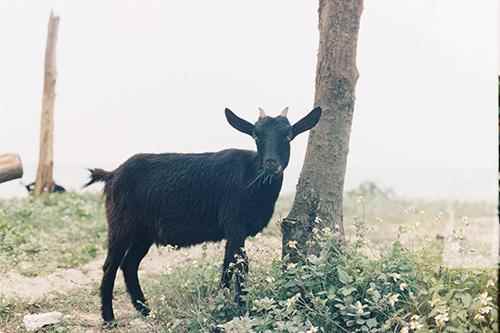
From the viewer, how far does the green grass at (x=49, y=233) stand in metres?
9.17

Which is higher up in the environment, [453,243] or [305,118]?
[305,118]

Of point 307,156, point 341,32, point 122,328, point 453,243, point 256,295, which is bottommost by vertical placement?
point 122,328

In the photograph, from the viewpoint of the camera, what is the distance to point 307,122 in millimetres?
6594

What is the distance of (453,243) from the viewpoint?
20.3 feet

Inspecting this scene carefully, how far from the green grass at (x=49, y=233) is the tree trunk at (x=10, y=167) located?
1.57 m

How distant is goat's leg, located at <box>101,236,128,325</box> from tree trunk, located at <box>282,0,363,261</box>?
61.8 inches

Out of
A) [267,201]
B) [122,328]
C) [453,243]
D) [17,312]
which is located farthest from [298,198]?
[17,312]

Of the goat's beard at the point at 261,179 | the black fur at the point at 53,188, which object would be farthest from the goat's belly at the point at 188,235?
the black fur at the point at 53,188

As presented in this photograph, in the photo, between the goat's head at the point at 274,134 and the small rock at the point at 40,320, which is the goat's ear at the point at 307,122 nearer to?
the goat's head at the point at 274,134

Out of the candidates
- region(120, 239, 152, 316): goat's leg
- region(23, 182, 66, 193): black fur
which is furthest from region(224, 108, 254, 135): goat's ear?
region(23, 182, 66, 193): black fur

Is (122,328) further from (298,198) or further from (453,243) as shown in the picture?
(453,243)

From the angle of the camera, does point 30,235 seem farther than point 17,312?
Yes

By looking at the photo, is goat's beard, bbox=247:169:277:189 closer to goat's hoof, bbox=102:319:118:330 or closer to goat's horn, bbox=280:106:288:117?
goat's horn, bbox=280:106:288:117

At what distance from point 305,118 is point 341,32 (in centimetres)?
92
